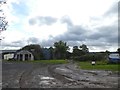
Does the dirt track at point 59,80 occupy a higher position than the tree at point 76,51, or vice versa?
the tree at point 76,51

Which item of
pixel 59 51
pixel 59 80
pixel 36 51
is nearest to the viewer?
pixel 59 80

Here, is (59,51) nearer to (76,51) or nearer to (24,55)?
(76,51)

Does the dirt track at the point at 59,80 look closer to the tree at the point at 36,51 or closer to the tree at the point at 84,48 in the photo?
the tree at the point at 36,51

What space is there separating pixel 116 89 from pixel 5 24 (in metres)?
6.54

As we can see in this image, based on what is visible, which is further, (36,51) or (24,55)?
(36,51)

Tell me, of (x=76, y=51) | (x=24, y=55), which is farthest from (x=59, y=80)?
(x=76, y=51)

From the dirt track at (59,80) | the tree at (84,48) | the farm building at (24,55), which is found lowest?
the dirt track at (59,80)

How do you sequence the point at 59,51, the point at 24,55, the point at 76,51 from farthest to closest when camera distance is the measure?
the point at 59,51 → the point at 76,51 → the point at 24,55

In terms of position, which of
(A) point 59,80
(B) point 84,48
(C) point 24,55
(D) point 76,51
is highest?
(B) point 84,48

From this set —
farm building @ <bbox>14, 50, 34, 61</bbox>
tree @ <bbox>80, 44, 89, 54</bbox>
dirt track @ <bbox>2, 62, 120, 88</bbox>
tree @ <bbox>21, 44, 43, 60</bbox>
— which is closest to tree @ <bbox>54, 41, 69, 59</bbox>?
tree @ <bbox>80, 44, 89, 54</bbox>

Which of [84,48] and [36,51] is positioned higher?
[84,48]

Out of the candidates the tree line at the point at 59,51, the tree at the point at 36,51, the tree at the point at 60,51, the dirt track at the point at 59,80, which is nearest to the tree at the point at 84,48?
the tree line at the point at 59,51

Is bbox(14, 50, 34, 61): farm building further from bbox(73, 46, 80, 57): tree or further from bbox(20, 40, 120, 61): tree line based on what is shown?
bbox(73, 46, 80, 57): tree

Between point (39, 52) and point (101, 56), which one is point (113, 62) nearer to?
point (101, 56)
